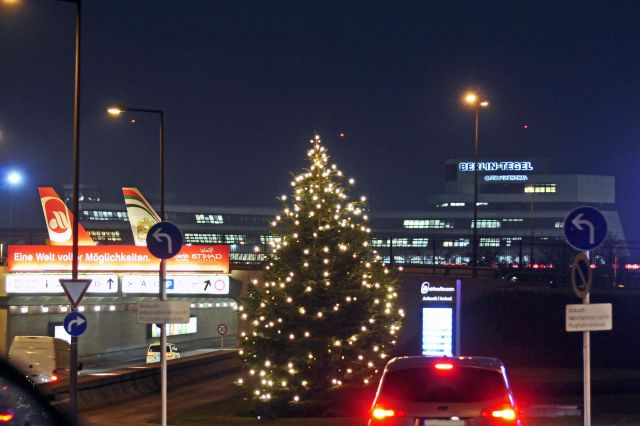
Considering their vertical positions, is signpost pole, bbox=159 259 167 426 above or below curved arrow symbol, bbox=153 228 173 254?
below

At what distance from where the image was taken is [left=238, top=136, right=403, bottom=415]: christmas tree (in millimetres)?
20938

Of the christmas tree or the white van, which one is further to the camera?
the white van

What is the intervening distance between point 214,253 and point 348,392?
24454 mm

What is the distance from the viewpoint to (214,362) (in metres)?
37.4

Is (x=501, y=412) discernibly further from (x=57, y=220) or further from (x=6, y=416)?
(x=57, y=220)

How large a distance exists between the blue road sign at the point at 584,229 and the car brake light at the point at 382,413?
14.4 ft

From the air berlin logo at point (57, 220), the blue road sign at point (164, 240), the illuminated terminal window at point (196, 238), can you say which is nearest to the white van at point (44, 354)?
the blue road sign at point (164, 240)

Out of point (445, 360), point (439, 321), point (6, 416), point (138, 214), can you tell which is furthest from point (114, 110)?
point (6, 416)

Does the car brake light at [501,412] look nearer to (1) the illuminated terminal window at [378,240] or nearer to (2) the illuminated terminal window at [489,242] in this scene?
(1) the illuminated terminal window at [378,240]

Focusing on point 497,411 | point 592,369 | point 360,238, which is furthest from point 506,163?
point 497,411

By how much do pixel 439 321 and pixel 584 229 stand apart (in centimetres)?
1424

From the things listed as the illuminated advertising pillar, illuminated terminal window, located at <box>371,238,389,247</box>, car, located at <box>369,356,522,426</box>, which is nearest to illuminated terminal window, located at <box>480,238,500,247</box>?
illuminated terminal window, located at <box>371,238,389,247</box>

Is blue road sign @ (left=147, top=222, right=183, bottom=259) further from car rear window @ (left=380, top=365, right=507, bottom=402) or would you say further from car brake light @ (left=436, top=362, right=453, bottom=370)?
car brake light @ (left=436, top=362, right=453, bottom=370)

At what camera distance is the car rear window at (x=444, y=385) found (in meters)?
10.6
